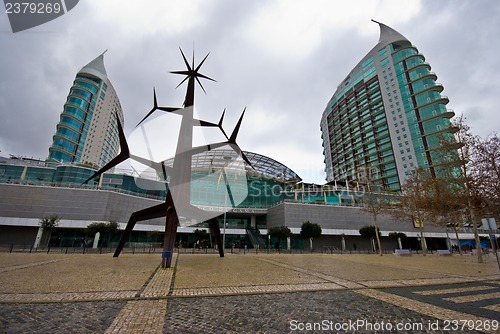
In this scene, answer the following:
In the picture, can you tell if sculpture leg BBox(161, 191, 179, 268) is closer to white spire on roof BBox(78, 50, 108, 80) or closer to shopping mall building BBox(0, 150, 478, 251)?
shopping mall building BBox(0, 150, 478, 251)

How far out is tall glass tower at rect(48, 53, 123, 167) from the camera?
66812 millimetres

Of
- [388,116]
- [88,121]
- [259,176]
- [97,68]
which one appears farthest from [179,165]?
[97,68]

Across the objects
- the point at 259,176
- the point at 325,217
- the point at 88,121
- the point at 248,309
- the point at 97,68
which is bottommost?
the point at 248,309

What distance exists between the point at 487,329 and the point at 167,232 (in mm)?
13213

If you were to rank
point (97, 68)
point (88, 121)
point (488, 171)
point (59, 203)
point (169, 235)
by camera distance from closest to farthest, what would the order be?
point (169, 235)
point (488, 171)
point (59, 203)
point (88, 121)
point (97, 68)

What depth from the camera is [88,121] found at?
7569cm

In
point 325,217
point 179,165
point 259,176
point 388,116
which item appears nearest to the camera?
point 179,165

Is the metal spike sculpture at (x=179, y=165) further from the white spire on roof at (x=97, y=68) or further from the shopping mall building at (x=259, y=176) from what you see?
the white spire on roof at (x=97, y=68)

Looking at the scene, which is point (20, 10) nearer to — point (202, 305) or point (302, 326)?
point (202, 305)

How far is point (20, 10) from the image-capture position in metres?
7.43

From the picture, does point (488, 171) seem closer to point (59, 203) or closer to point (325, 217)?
point (325, 217)

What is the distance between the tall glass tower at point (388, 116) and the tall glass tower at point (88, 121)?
84.1 m

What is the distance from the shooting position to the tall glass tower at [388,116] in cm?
7181

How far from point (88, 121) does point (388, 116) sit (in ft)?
336
